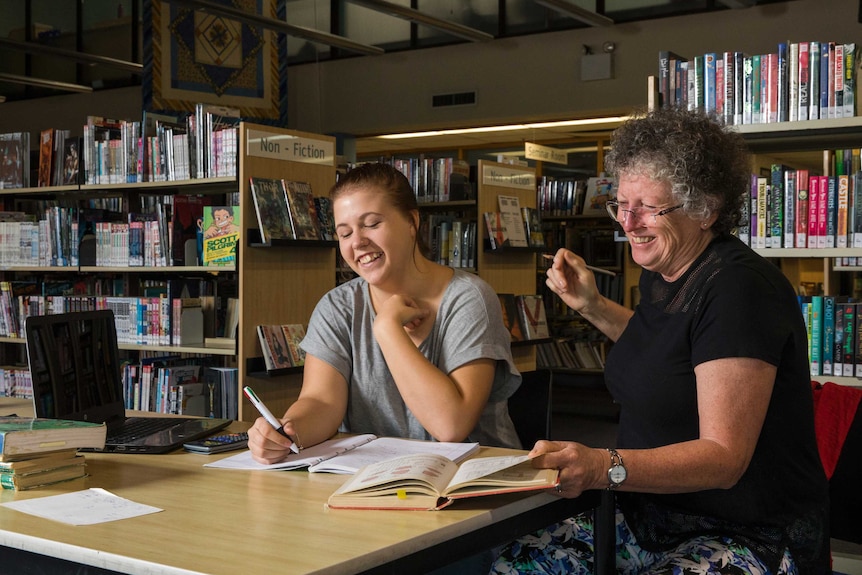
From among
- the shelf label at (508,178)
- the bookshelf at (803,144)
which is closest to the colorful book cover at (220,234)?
the shelf label at (508,178)

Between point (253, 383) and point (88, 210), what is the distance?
1.79 meters

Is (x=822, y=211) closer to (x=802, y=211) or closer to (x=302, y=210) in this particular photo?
(x=802, y=211)

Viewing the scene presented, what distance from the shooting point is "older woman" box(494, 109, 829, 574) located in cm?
169

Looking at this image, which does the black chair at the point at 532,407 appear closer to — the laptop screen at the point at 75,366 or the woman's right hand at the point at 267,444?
the woman's right hand at the point at 267,444

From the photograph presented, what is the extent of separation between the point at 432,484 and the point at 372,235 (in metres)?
0.89

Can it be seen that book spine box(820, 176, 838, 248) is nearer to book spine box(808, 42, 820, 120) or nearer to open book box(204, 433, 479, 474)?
book spine box(808, 42, 820, 120)

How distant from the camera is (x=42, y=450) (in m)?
1.78

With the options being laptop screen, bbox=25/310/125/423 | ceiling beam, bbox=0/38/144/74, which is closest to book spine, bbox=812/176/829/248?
laptop screen, bbox=25/310/125/423

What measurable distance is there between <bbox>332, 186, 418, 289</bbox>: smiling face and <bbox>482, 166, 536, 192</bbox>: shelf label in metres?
3.98

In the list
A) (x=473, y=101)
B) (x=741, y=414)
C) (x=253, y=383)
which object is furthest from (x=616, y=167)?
(x=473, y=101)

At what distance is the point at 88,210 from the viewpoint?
5695mm

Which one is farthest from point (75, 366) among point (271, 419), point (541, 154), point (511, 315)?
point (541, 154)

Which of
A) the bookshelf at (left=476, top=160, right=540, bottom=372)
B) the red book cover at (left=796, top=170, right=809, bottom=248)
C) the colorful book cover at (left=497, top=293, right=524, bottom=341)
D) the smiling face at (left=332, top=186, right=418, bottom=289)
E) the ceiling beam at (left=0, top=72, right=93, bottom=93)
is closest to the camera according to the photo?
the smiling face at (left=332, top=186, right=418, bottom=289)

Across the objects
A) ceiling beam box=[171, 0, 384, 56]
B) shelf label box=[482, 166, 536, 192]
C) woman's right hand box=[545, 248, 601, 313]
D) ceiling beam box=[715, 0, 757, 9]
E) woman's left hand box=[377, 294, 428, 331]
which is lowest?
woman's left hand box=[377, 294, 428, 331]
